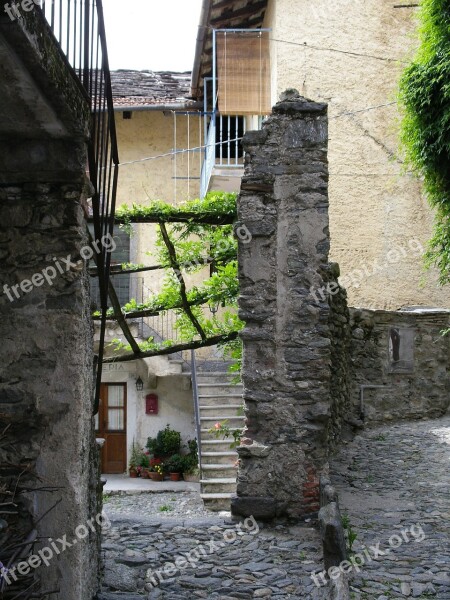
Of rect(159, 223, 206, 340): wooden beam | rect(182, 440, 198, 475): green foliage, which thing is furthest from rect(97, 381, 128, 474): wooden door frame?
rect(159, 223, 206, 340): wooden beam

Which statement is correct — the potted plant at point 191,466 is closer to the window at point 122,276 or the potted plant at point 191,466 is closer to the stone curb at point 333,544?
the window at point 122,276

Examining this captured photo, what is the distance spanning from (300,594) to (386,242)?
934cm

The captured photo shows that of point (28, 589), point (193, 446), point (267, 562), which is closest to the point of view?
point (28, 589)

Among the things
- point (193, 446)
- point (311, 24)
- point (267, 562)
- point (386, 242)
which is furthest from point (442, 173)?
point (193, 446)

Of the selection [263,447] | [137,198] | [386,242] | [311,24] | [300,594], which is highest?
[311,24]

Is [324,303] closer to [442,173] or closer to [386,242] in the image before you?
[442,173]

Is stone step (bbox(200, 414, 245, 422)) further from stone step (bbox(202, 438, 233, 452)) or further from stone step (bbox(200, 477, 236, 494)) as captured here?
stone step (bbox(200, 477, 236, 494))

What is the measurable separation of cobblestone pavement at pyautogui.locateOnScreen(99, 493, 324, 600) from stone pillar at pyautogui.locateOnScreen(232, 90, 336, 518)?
40cm

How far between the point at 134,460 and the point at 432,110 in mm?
8409

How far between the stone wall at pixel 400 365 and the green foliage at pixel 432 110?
202 centimetres

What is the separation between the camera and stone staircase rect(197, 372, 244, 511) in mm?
10570

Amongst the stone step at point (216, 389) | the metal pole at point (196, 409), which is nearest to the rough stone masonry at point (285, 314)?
the metal pole at point (196, 409)

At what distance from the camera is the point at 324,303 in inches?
261

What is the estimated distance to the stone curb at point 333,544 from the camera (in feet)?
14.0
